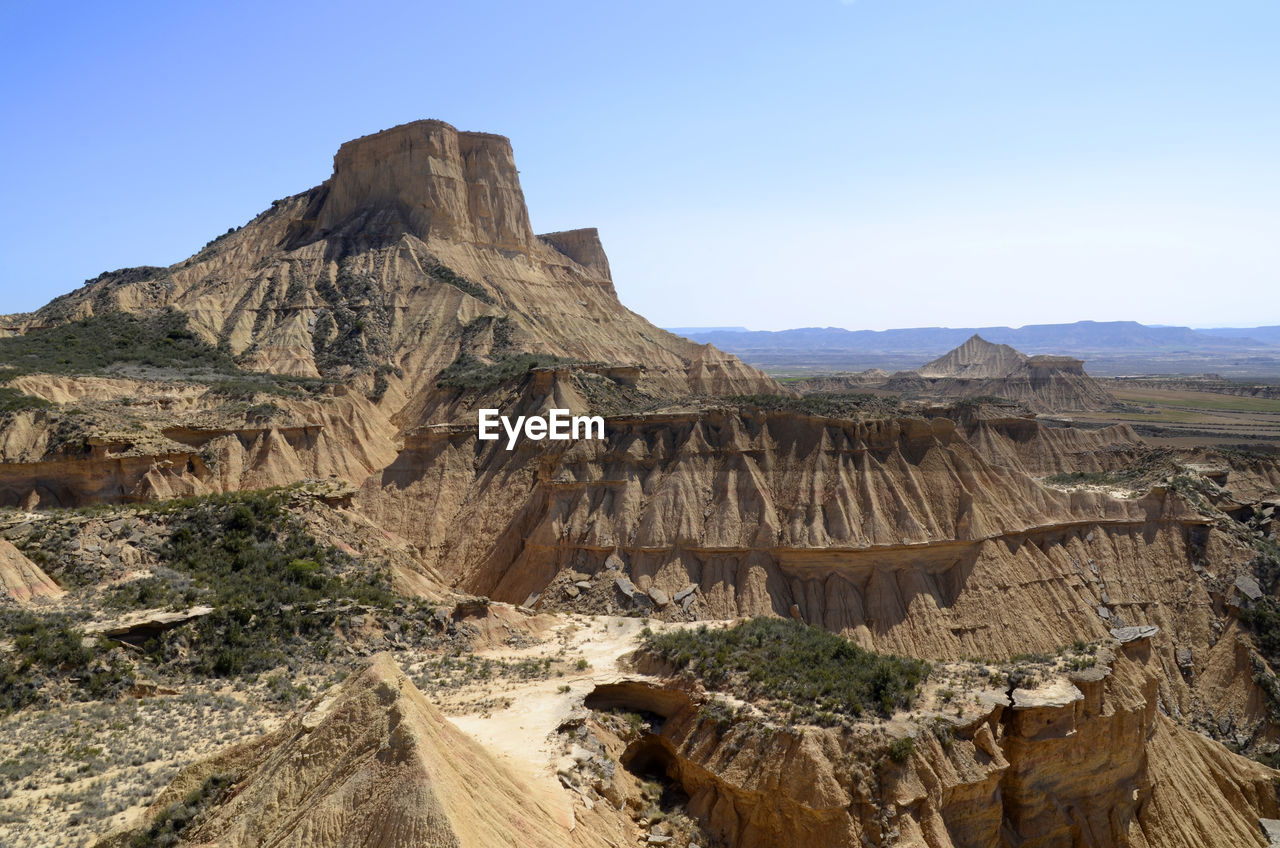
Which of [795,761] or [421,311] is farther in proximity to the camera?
[421,311]

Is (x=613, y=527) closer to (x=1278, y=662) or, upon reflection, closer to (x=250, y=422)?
(x=250, y=422)

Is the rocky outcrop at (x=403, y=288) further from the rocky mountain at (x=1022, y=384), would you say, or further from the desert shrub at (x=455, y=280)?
the rocky mountain at (x=1022, y=384)

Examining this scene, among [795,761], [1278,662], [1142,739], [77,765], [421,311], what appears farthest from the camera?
[421,311]

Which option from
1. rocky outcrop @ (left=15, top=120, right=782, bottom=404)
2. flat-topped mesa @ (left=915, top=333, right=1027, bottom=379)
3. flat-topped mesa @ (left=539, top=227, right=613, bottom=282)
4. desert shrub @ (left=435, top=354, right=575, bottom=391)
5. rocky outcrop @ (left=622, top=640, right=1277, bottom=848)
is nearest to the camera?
rocky outcrop @ (left=622, top=640, right=1277, bottom=848)

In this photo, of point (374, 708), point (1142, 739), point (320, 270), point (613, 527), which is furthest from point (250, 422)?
point (1142, 739)

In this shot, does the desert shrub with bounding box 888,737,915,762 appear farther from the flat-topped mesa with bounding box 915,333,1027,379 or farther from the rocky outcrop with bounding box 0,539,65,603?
the flat-topped mesa with bounding box 915,333,1027,379

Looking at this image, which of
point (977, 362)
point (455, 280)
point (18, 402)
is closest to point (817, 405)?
point (18, 402)

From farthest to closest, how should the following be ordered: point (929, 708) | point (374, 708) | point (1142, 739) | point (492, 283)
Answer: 1. point (492, 283)
2. point (1142, 739)
3. point (929, 708)
4. point (374, 708)

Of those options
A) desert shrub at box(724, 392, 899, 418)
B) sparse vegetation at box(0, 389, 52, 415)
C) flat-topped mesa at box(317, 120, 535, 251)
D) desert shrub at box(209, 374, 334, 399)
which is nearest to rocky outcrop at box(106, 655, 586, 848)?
desert shrub at box(724, 392, 899, 418)
